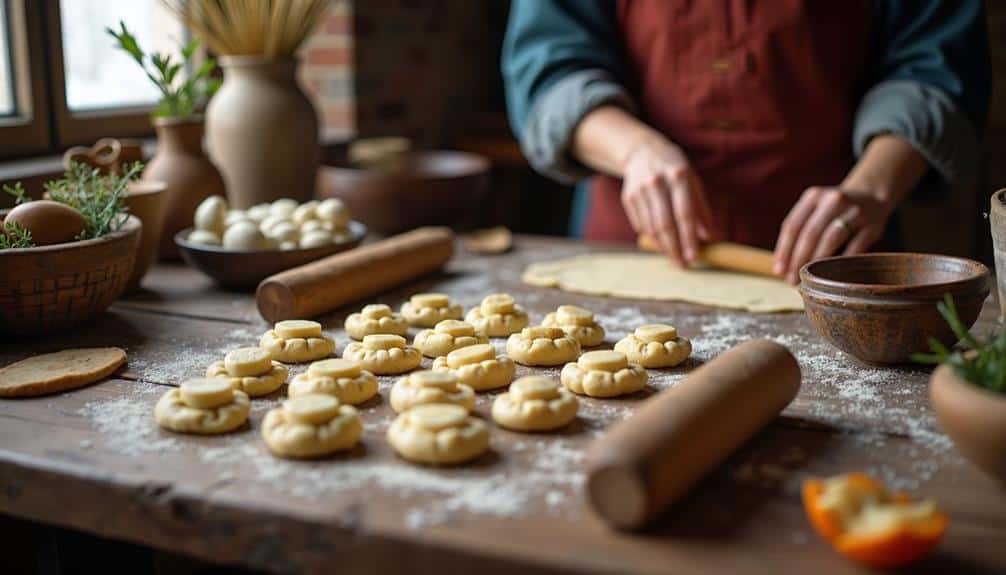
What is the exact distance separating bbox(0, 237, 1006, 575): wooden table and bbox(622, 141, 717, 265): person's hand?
532mm

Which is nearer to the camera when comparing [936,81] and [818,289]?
[818,289]

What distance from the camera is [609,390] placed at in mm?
1052

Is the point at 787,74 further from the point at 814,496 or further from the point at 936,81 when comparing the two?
the point at 814,496

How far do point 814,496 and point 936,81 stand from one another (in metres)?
1.32

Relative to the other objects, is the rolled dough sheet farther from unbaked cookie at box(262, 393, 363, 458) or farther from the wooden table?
unbaked cookie at box(262, 393, 363, 458)

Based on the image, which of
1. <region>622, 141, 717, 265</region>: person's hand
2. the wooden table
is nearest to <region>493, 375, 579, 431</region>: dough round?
the wooden table

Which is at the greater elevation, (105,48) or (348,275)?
(105,48)

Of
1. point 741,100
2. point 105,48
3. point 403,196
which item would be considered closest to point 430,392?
point 403,196

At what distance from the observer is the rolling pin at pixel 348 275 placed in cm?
138

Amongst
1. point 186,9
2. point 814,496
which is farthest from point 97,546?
point 186,9

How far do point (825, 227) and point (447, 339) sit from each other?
690 mm

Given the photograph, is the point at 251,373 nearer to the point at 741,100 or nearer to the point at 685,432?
the point at 685,432

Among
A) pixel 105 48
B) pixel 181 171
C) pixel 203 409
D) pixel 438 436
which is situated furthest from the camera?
pixel 105 48

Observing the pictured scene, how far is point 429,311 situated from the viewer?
4.52ft
